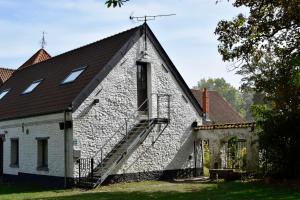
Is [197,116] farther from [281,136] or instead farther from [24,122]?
[24,122]

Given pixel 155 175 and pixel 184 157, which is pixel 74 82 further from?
pixel 184 157

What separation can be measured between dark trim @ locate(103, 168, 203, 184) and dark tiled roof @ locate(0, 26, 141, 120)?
4129mm

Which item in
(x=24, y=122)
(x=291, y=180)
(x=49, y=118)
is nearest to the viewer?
(x=291, y=180)

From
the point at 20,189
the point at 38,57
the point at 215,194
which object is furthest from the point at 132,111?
the point at 38,57

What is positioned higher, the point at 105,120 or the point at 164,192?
the point at 105,120

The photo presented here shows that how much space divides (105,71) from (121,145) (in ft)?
12.1

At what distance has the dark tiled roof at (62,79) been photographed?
67.4ft

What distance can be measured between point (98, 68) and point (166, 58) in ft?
14.5

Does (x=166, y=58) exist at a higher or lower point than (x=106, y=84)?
higher

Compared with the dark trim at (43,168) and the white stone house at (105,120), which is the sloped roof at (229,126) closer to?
the white stone house at (105,120)

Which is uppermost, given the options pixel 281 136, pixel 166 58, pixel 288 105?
pixel 166 58

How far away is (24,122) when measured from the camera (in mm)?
22641

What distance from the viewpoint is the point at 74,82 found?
847 inches

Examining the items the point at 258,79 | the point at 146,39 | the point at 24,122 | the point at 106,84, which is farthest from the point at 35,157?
the point at 258,79
